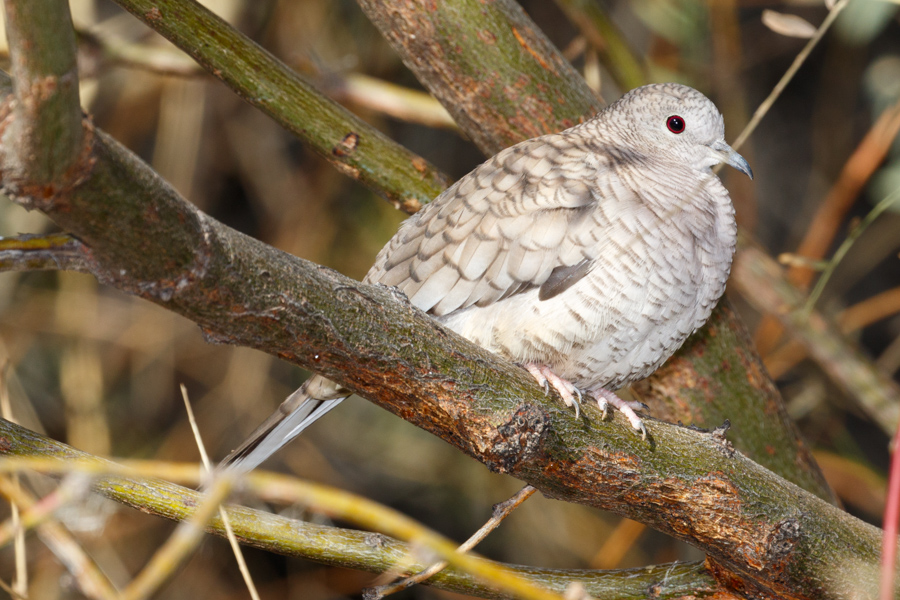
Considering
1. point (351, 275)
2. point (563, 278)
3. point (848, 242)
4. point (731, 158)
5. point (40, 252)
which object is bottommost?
point (40, 252)

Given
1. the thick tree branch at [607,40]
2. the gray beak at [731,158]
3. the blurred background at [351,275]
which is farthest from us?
the blurred background at [351,275]

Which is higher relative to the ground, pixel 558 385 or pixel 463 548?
pixel 558 385

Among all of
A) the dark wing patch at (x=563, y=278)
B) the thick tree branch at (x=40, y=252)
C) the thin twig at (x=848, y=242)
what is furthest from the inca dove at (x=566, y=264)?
the thick tree branch at (x=40, y=252)

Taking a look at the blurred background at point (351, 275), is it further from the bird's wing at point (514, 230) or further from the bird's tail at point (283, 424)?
the bird's tail at point (283, 424)

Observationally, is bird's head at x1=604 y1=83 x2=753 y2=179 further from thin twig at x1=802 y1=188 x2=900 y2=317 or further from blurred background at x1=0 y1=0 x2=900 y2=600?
blurred background at x1=0 y1=0 x2=900 y2=600

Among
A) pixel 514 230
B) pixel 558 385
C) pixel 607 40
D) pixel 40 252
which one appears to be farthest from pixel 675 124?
pixel 40 252

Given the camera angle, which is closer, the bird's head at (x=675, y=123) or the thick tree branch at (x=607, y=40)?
the bird's head at (x=675, y=123)

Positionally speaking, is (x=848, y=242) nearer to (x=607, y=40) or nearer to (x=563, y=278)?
(x=563, y=278)
